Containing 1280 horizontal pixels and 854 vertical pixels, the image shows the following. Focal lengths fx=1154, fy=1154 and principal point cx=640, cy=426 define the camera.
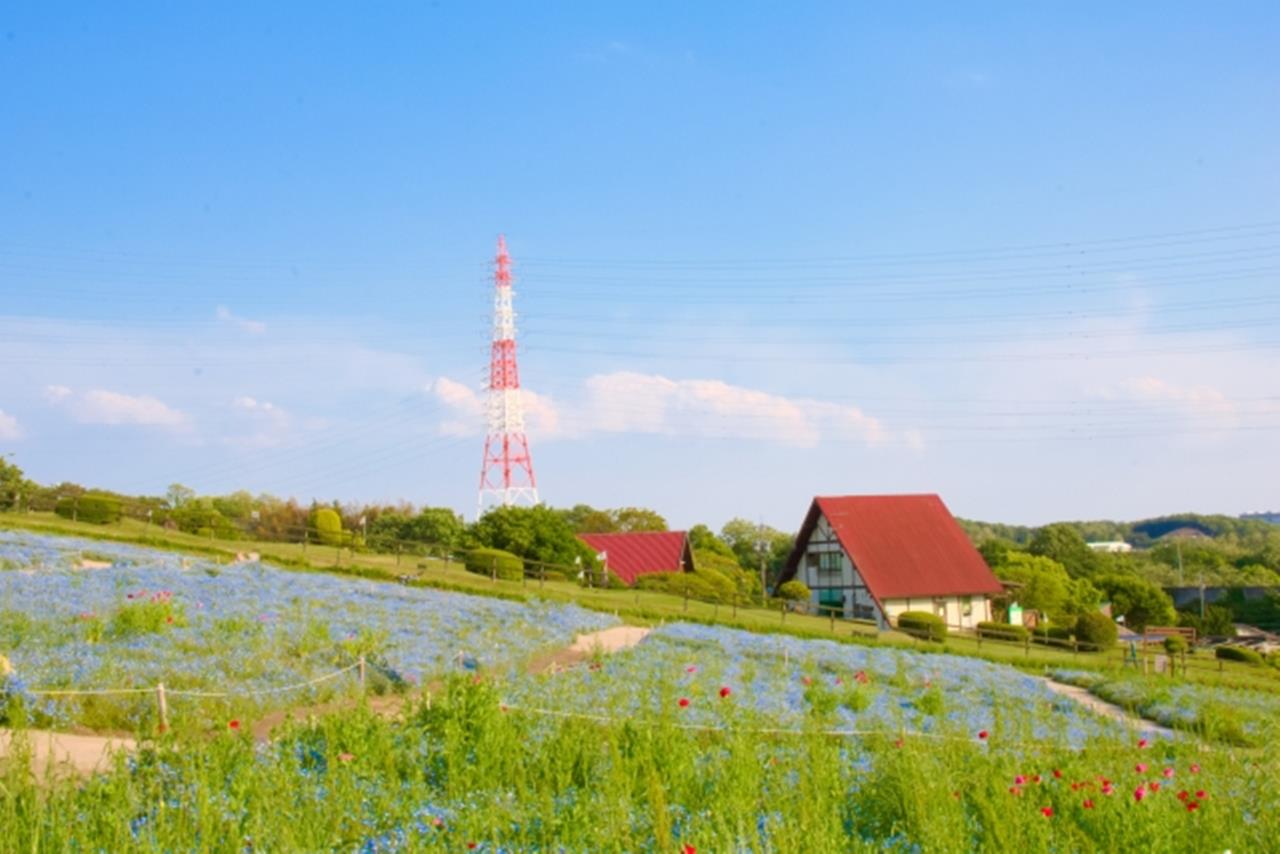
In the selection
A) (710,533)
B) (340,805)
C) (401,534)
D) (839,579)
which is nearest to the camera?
(340,805)

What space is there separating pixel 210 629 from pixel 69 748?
8.01 metres

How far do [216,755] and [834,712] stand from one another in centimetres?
1145

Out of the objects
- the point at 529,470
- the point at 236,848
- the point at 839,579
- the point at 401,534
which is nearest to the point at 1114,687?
the point at 236,848

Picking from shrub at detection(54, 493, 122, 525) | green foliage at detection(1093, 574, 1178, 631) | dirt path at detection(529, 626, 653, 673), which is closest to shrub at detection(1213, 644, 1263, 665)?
green foliage at detection(1093, 574, 1178, 631)

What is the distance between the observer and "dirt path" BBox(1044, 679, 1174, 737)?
22195mm

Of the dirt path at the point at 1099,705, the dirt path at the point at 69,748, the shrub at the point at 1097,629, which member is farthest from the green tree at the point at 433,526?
the dirt path at the point at 69,748

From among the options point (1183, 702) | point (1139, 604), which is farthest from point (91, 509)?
point (1139, 604)

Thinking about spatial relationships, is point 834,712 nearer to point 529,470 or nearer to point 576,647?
point 576,647

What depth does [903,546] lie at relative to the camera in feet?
202

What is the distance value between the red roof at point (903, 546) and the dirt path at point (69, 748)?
1881 inches

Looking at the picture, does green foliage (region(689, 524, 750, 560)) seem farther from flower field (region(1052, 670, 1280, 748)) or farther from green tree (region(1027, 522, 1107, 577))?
flower field (region(1052, 670, 1280, 748))

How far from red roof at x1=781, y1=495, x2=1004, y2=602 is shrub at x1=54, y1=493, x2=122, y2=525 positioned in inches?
1370

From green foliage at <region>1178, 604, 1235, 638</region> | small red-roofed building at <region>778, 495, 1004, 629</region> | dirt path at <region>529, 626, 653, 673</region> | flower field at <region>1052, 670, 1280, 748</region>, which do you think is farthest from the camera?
green foliage at <region>1178, 604, 1235, 638</region>

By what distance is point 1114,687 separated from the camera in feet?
93.4
